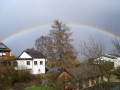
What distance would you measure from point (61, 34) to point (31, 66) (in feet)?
34.9

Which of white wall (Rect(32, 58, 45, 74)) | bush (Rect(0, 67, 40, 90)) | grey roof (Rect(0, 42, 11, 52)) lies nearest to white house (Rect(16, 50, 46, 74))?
white wall (Rect(32, 58, 45, 74))

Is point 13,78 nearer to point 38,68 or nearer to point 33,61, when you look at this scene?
point 33,61

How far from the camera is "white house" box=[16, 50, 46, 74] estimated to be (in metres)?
61.5

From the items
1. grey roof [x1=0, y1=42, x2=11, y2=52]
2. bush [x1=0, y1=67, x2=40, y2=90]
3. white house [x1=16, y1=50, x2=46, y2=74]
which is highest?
grey roof [x1=0, y1=42, x2=11, y2=52]

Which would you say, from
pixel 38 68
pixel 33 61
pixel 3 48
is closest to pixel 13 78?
pixel 33 61

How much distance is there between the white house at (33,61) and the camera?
61.5 meters

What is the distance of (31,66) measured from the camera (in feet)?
202

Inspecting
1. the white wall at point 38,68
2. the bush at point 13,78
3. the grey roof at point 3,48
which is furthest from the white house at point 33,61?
the bush at point 13,78

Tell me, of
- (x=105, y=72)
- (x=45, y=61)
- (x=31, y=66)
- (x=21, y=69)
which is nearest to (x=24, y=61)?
(x=31, y=66)

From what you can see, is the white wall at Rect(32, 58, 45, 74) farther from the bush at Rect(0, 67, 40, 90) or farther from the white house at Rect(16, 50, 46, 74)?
the bush at Rect(0, 67, 40, 90)

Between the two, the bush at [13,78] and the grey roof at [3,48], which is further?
the grey roof at [3,48]

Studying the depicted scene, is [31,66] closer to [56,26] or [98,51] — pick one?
[56,26]

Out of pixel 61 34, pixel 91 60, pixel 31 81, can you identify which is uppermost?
pixel 61 34

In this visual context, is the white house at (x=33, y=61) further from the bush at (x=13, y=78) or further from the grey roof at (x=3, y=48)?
the bush at (x=13, y=78)
